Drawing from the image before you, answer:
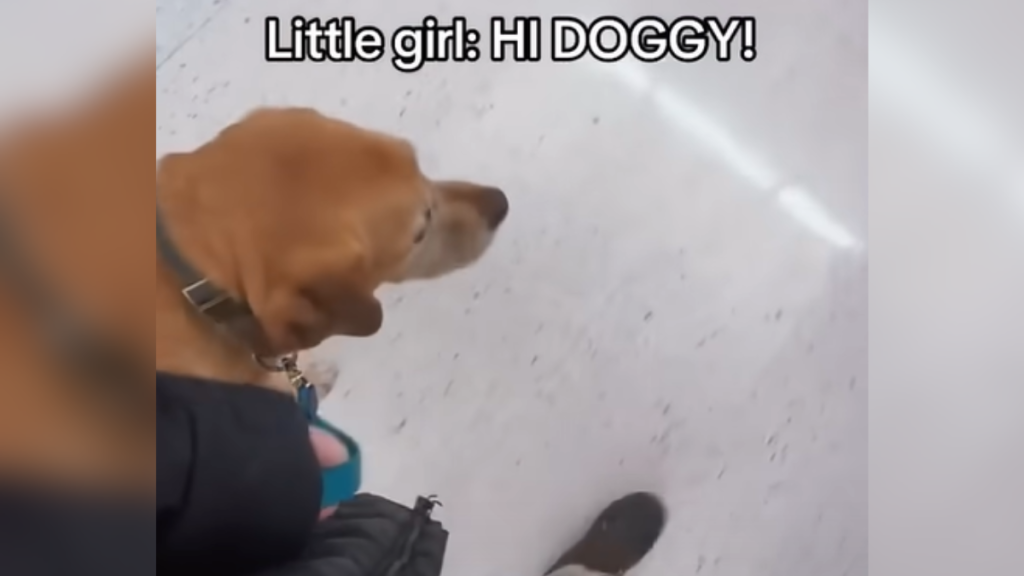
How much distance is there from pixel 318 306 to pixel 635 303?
0.91 ft

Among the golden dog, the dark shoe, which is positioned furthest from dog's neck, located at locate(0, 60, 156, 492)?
the dark shoe

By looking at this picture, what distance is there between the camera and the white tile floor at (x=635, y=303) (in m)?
0.90

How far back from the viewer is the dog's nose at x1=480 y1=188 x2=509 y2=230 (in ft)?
2.91

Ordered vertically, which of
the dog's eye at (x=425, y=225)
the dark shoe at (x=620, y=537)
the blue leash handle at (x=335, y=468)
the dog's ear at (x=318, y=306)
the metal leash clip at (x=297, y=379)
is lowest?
the dark shoe at (x=620, y=537)

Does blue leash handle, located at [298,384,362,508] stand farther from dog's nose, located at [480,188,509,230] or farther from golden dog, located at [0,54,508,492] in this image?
dog's nose, located at [480,188,509,230]

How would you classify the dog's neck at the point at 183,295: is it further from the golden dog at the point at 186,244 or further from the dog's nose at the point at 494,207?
the dog's nose at the point at 494,207

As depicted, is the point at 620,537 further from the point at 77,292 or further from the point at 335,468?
the point at 77,292

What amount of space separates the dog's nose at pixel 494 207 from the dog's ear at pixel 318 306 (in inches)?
4.5

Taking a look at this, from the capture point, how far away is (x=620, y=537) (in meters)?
0.91

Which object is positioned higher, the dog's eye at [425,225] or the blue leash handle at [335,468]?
the dog's eye at [425,225]

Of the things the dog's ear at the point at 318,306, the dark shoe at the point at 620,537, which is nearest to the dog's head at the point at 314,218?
the dog's ear at the point at 318,306

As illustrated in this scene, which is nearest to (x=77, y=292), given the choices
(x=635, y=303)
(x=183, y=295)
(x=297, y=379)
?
(x=183, y=295)

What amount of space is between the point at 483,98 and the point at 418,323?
21 centimetres

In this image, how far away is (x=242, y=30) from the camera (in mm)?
892
